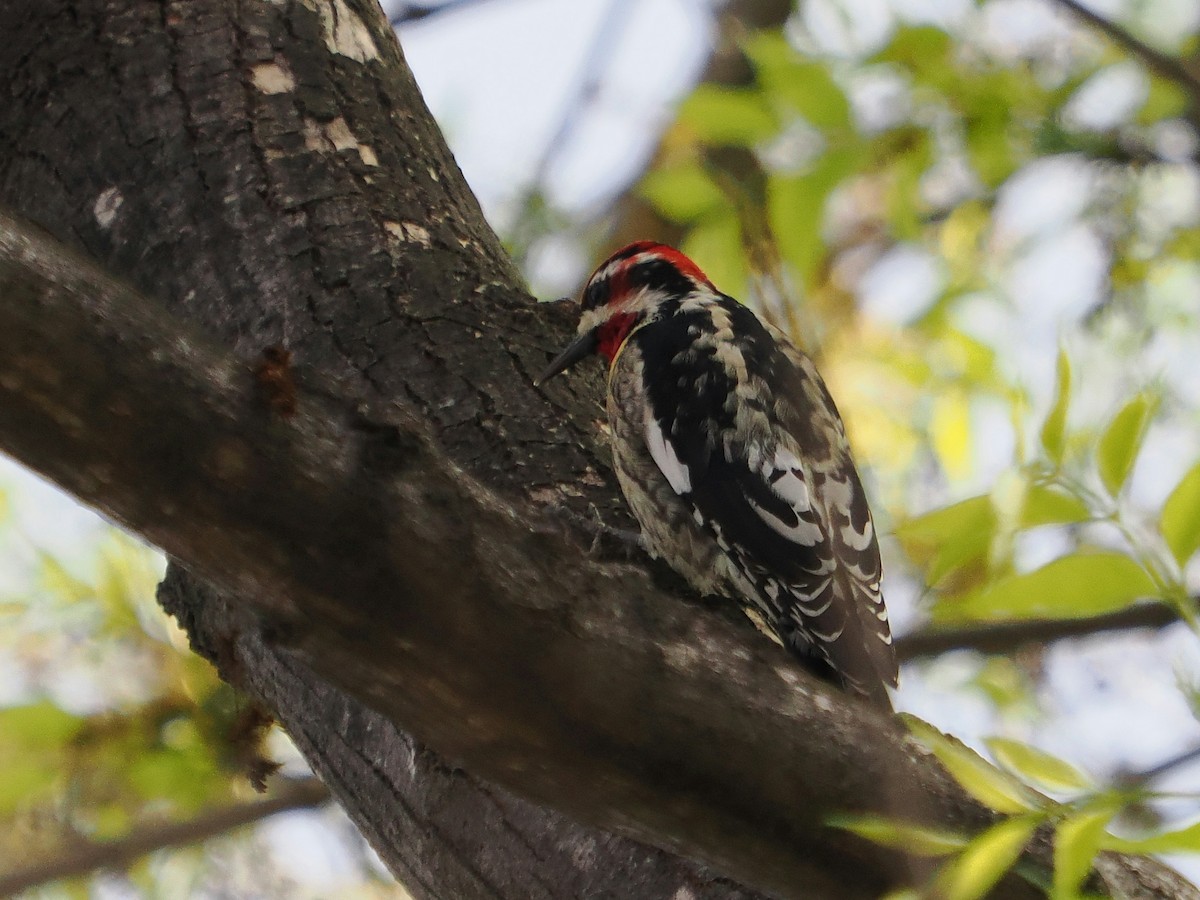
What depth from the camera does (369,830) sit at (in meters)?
1.97

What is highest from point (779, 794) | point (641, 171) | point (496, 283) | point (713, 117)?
point (641, 171)

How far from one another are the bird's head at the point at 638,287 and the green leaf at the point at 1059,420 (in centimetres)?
213

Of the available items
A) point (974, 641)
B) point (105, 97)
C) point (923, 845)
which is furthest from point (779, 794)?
point (105, 97)

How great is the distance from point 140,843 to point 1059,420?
1761 millimetres

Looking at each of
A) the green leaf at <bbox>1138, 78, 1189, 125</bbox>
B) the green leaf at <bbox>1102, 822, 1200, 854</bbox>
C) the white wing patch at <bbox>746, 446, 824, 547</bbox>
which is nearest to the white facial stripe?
the white wing patch at <bbox>746, 446, 824, 547</bbox>

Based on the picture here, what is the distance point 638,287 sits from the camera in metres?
3.42

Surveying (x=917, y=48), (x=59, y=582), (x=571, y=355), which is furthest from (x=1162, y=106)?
(x=59, y=582)

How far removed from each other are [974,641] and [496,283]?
1.07 m

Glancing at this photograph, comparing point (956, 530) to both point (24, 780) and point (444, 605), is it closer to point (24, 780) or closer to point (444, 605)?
point (444, 605)

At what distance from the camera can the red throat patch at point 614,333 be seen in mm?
2918

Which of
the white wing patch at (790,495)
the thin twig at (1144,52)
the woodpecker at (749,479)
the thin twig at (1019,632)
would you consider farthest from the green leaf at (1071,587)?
the white wing patch at (790,495)

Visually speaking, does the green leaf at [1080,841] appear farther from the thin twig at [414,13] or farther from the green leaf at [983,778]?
the thin twig at [414,13]

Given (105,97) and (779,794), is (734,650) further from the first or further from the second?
(105,97)

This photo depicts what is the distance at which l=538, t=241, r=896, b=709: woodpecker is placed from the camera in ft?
7.68
